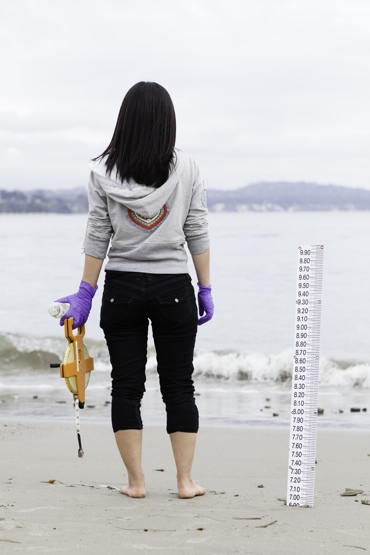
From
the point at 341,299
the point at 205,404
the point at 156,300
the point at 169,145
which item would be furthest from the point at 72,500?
the point at 341,299

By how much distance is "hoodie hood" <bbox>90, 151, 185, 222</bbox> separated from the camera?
4078 millimetres

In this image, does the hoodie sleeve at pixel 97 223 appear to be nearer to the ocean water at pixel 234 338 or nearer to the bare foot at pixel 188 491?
the bare foot at pixel 188 491

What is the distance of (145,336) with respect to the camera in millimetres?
4324

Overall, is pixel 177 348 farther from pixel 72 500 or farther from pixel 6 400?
pixel 6 400

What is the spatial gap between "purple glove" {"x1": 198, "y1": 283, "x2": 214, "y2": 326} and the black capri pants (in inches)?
4.9

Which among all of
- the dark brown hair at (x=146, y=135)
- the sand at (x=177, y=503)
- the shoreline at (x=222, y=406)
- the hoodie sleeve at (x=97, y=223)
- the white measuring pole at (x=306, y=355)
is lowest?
the shoreline at (x=222, y=406)

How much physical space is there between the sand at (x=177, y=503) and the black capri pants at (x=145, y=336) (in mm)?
439

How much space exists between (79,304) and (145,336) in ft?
1.21

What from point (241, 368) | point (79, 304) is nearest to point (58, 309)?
point (79, 304)

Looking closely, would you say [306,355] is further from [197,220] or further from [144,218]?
[144,218]

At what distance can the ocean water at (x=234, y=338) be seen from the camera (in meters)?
9.43

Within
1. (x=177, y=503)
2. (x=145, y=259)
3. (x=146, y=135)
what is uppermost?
(x=146, y=135)

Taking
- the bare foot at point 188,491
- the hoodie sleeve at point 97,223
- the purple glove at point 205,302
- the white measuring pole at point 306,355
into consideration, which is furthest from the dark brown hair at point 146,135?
the bare foot at point 188,491

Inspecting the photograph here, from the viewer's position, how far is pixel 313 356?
13.1 feet
